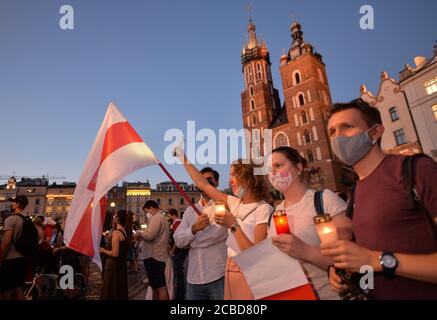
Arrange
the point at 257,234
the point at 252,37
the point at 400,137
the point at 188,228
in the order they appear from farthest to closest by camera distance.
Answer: the point at 252,37 → the point at 400,137 → the point at 188,228 → the point at 257,234

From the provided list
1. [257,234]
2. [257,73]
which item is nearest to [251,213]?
[257,234]

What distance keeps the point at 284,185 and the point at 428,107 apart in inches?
979

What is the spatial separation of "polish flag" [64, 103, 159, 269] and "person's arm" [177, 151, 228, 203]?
0.42m

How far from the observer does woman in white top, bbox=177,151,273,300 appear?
7.79 ft

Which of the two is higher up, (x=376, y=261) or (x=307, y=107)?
(x=307, y=107)

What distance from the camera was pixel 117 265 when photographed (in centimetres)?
530

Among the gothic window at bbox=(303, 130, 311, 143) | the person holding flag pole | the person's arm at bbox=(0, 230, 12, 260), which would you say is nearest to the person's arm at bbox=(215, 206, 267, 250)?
the person holding flag pole

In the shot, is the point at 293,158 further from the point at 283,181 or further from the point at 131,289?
the point at 131,289

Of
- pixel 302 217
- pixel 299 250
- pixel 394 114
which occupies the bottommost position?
pixel 299 250

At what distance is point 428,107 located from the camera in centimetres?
2047

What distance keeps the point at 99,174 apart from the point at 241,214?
1825 mm
